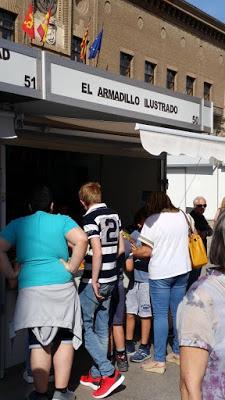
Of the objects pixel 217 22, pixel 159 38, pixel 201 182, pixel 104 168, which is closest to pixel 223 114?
pixel 217 22

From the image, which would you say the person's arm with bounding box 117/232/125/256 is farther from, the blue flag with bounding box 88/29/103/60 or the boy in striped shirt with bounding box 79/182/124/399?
the blue flag with bounding box 88/29/103/60

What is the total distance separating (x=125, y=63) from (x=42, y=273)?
25760 millimetres

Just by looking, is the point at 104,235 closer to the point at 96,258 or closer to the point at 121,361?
the point at 96,258

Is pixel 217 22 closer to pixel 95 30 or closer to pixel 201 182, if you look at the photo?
pixel 95 30

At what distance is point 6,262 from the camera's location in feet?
11.8

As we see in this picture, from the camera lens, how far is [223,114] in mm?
39219

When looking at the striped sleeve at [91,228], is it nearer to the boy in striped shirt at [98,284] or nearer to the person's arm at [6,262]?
the boy in striped shirt at [98,284]

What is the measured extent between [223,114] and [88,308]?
3696 centimetres

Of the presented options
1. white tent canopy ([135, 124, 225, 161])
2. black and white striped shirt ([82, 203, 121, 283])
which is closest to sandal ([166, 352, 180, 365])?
black and white striped shirt ([82, 203, 121, 283])

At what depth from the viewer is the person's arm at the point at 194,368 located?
1.60 m

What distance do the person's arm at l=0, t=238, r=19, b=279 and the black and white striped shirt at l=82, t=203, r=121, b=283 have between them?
678 mm

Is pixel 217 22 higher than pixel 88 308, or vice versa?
pixel 217 22

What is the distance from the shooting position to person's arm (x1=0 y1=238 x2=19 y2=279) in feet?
11.6

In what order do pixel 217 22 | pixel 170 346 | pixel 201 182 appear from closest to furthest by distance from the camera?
1. pixel 170 346
2. pixel 201 182
3. pixel 217 22
